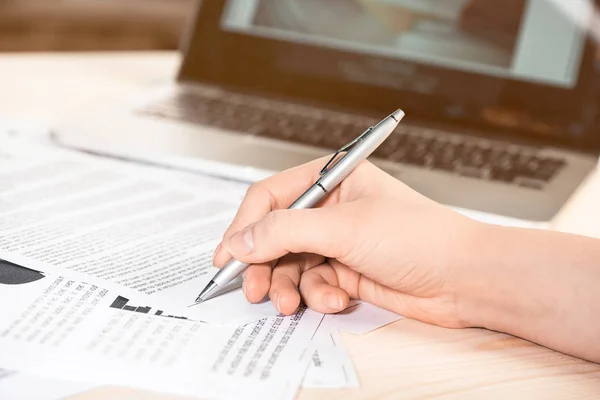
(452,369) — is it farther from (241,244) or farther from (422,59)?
(422,59)

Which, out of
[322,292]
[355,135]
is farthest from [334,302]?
[355,135]

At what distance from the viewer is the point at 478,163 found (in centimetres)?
84

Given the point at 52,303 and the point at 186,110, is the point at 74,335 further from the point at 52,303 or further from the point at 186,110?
the point at 186,110

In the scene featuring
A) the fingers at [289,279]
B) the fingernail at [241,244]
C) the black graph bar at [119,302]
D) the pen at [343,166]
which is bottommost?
the black graph bar at [119,302]

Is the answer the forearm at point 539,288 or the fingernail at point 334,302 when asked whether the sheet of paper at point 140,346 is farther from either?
the forearm at point 539,288

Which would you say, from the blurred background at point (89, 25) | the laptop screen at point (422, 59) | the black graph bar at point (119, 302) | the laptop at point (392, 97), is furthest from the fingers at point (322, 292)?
the blurred background at point (89, 25)

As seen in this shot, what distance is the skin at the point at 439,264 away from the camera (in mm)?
497

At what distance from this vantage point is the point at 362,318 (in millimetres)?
523

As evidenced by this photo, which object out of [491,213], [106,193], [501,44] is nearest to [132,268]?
[106,193]

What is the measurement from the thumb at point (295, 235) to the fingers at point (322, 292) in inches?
1.1

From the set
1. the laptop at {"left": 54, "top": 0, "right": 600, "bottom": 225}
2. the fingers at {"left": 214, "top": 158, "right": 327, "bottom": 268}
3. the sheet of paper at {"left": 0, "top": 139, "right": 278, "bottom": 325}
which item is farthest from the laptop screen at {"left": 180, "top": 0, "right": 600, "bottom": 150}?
the fingers at {"left": 214, "top": 158, "right": 327, "bottom": 268}

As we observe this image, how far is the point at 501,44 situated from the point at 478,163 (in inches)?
8.1

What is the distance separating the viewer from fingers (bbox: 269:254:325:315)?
0.51 meters

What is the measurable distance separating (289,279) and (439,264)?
10 centimetres
